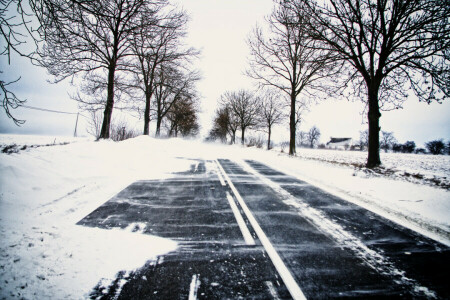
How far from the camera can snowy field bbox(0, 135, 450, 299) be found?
220 centimetres

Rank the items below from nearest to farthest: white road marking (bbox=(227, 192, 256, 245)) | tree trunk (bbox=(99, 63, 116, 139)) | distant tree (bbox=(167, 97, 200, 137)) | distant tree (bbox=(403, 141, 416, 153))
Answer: white road marking (bbox=(227, 192, 256, 245)) → tree trunk (bbox=(99, 63, 116, 139)) → distant tree (bbox=(167, 97, 200, 137)) → distant tree (bbox=(403, 141, 416, 153))

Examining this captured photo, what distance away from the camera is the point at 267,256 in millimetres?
2645

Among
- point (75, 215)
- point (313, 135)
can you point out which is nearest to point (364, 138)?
point (313, 135)

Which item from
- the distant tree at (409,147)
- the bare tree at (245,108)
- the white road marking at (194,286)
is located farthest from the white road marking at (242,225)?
the distant tree at (409,147)

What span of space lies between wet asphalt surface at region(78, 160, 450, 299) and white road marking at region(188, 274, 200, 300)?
10mm

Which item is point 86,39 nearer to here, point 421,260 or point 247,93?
point 421,260

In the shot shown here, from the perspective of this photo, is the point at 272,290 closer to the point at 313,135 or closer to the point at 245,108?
the point at 245,108

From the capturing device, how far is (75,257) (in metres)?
2.51

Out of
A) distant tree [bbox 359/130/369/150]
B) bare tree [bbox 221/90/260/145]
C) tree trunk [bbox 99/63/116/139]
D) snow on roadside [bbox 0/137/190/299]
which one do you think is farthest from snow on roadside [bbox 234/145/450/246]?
distant tree [bbox 359/130/369/150]

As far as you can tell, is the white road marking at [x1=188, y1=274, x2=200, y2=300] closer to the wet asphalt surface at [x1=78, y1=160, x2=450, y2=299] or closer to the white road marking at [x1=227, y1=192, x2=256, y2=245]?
the wet asphalt surface at [x1=78, y1=160, x2=450, y2=299]

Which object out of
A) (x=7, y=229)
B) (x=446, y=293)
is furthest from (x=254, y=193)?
(x=7, y=229)

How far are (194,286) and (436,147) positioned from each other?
54856 millimetres

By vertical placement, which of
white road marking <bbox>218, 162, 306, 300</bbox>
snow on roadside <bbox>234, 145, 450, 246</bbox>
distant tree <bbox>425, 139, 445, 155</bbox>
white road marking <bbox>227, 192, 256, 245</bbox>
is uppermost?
distant tree <bbox>425, 139, 445, 155</bbox>

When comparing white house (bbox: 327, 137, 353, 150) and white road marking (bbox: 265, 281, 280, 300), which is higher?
white house (bbox: 327, 137, 353, 150)
